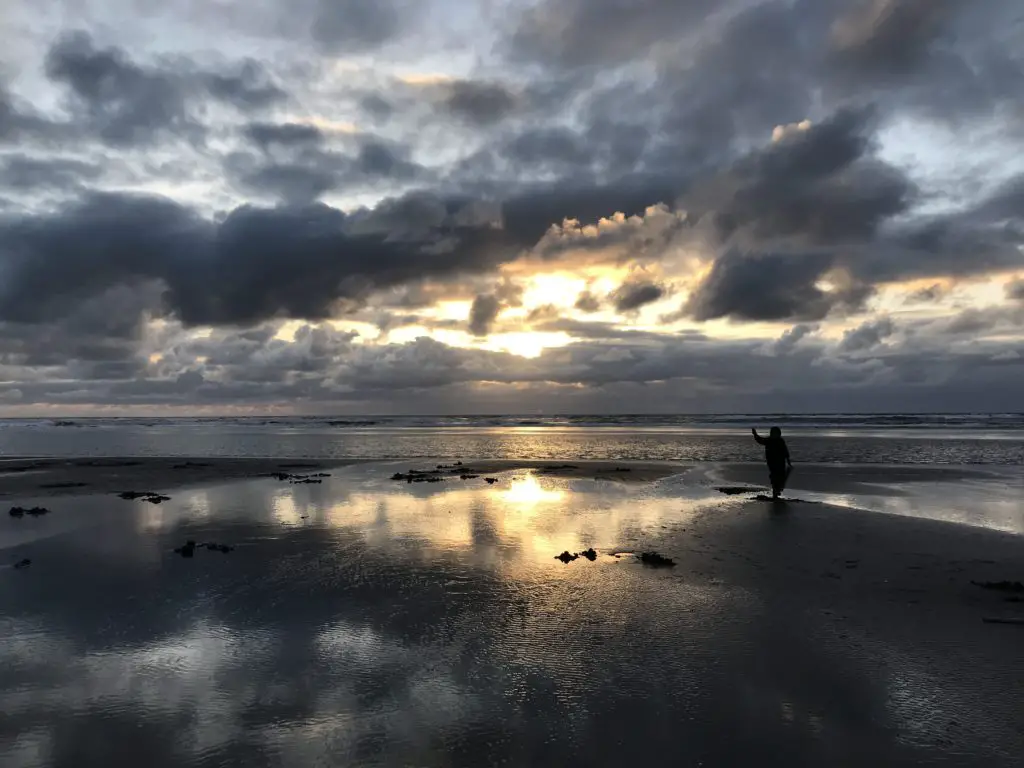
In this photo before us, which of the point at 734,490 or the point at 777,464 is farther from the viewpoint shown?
the point at 734,490

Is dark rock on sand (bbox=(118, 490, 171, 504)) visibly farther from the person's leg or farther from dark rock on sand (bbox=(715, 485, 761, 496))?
the person's leg

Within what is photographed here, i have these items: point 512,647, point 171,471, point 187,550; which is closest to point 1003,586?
point 512,647

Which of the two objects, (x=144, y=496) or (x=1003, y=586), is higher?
(x=1003, y=586)

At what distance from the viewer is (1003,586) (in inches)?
445

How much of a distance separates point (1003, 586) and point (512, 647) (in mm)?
9224

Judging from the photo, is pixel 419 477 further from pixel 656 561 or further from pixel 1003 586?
pixel 1003 586

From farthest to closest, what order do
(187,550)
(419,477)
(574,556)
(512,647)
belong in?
(419,477), (187,550), (574,556), (512,647)

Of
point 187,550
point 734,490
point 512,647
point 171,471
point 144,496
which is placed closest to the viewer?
point 512,647

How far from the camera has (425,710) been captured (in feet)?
22.2

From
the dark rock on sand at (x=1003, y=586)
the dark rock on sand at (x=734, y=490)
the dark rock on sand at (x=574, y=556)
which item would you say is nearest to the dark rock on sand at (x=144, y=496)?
the dark rock on sand at (x=574, y=556)

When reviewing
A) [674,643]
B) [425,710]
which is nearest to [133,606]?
[425,710]

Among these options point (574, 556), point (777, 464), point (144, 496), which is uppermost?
point (777, 464)

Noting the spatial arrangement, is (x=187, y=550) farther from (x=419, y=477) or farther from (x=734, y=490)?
(x=734, y=490)

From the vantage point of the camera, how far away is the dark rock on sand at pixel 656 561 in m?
13.0
